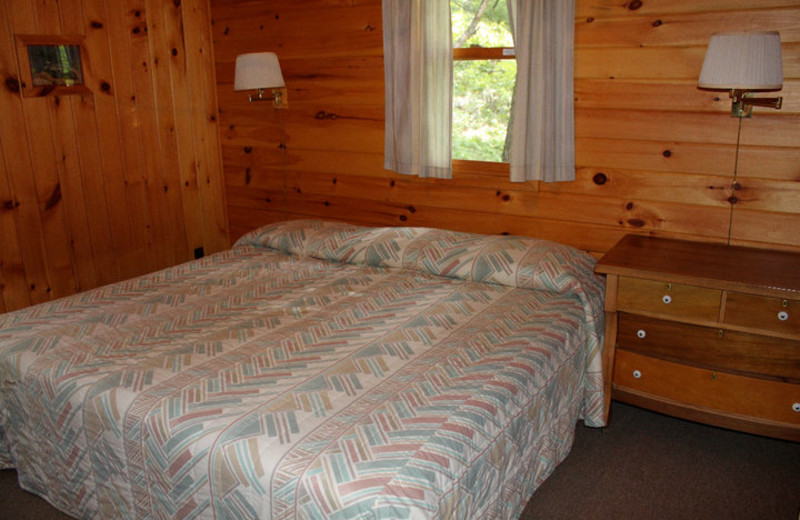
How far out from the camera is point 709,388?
2307 millimetres

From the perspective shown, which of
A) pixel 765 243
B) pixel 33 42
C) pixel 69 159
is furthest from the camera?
pixel 69 159

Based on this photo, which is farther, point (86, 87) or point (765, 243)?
point (86, 87)

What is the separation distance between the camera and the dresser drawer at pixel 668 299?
86.7 inches

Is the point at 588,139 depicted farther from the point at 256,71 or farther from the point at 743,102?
the point at 256,71

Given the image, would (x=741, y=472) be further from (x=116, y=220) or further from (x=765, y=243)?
(x=116, y=220)

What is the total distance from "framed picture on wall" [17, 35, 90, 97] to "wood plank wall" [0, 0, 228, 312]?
0.03 meters

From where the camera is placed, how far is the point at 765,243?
253 cm

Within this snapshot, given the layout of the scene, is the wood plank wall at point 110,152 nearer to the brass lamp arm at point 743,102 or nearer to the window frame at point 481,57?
the window frame at point 481,57

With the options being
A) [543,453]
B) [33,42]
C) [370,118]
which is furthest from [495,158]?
[33,42]

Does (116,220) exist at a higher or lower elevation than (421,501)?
higher

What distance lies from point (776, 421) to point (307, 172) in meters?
2.52

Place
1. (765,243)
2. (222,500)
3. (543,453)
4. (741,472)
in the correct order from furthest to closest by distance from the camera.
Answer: (765,243) → (741,472) → (543,453) → (222,500)

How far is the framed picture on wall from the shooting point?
300 centimetres

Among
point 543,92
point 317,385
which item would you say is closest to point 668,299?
point 543,92
